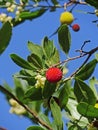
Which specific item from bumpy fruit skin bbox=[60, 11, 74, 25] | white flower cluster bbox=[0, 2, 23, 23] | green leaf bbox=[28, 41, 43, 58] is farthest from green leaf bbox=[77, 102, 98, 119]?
white flower cluster bbox=[0, 2, 23, 23]

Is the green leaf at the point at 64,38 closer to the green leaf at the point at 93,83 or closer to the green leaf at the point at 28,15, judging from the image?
the green leaf at the point at 93,83

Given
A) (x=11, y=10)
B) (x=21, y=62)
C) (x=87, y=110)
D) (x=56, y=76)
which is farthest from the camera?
(x=11, y=10)

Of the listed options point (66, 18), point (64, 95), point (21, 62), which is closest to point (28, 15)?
point (66, 18)

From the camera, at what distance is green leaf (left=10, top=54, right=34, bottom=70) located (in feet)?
3.96

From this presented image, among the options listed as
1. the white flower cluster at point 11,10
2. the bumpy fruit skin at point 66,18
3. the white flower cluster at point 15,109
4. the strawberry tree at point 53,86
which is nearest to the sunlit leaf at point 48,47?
the strawberry tree at point 53,86

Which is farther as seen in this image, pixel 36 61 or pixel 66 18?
pixel 66 18

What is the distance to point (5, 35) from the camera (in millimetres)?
1031

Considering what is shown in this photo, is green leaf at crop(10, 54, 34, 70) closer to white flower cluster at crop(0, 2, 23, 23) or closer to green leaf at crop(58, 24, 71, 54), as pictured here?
green leaf at crop(58, 24, 71, 54)

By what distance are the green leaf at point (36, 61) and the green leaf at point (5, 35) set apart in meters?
0.23

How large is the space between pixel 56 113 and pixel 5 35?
25 cm

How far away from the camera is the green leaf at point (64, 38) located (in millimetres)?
1219

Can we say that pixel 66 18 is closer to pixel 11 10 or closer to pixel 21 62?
pixel 11 10

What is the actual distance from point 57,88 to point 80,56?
0.12m

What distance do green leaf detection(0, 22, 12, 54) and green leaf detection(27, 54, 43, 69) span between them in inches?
9.1
